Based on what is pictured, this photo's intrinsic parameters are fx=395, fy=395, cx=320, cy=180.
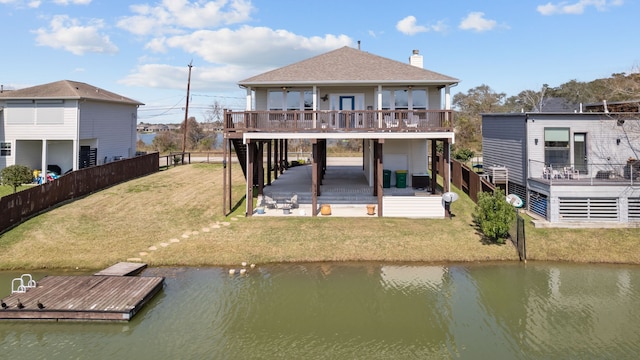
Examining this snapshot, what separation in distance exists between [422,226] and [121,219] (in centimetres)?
1459

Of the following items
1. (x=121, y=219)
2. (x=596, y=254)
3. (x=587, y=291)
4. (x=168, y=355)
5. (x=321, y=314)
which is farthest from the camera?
(x=121, y=219)

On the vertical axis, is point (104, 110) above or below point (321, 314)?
above

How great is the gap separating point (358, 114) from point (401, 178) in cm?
547

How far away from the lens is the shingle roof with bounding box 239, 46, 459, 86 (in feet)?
68.9

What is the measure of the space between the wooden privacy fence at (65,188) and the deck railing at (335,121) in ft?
30.6

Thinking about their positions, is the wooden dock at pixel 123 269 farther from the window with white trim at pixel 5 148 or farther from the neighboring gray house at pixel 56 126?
the window with white trim at pixel 5 148

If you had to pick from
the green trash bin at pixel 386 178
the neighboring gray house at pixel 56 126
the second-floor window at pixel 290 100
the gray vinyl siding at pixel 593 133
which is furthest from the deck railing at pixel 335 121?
the neighboring gray house at pixel 56 126

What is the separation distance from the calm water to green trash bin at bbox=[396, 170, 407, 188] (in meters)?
9.09

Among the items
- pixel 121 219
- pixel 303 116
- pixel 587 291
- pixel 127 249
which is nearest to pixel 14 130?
pixel 121 219

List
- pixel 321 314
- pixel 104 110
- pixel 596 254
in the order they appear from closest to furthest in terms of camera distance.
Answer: pixel 321 314, pixel 596 254, pixel 104 110

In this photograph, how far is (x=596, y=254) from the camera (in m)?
16.2

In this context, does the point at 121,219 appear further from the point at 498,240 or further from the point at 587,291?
the point at 587,291

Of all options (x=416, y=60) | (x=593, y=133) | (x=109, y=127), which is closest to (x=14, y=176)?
(x=109, y=127)

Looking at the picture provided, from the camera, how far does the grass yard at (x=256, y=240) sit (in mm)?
15961
